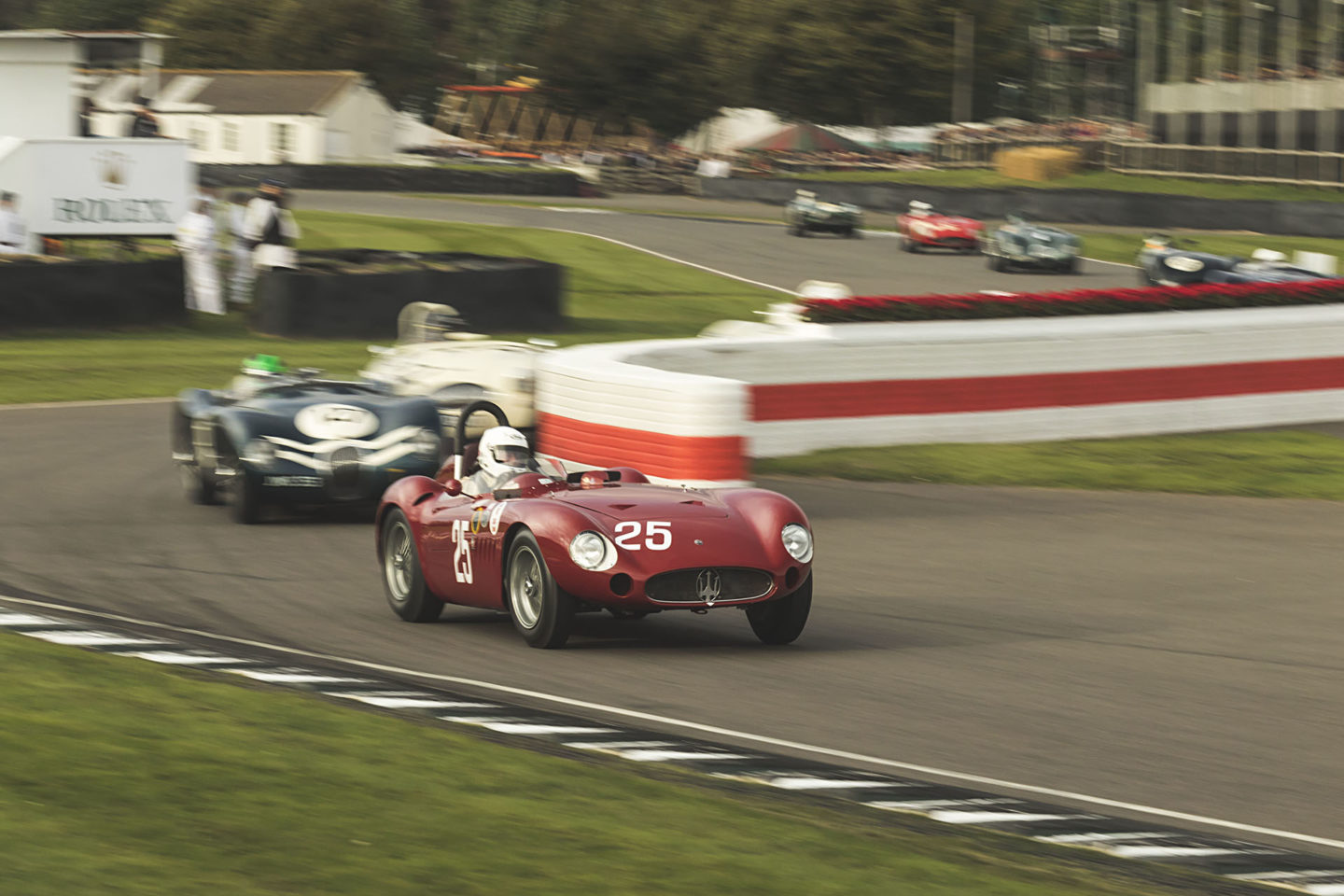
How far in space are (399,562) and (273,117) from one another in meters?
62.7

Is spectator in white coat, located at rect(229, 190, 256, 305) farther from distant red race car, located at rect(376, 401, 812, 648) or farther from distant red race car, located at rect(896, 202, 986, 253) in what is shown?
distant red race car, located at rect(376, 401, 812, 648)

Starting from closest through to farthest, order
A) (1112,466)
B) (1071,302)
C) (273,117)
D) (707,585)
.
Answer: (707,585) → (1112,466) → (1071,302) → (273,117)

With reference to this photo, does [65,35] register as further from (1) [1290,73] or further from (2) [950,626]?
(1) [1290,73]

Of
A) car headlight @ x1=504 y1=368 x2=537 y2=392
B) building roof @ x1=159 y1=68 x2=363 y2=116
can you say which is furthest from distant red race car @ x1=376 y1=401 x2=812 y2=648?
building roof @ x1=159 y1=68 x2=363 y2=116

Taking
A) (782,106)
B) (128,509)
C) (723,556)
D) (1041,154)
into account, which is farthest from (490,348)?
(782,106)

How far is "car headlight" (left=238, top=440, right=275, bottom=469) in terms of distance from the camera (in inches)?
534

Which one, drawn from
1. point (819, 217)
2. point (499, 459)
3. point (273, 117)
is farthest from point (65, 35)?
point (273, 117)

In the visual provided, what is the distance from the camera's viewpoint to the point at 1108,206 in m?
46.7

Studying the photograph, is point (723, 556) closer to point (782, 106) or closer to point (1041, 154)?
point (1041, 154)

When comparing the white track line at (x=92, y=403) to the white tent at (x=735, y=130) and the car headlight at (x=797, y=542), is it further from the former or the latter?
the white tent at (x=735, y=130)

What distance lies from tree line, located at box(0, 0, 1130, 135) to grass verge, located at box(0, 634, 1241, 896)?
8425cm

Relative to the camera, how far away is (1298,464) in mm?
16812

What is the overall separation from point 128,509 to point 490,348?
12.0 ft

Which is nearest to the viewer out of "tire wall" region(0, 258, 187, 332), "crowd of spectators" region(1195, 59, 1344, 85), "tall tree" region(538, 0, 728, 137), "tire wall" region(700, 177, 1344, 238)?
"tire wall" region(0, 258, 187, 332)
